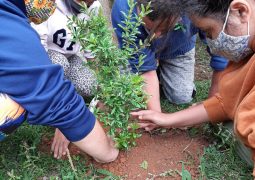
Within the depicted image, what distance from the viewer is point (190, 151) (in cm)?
216

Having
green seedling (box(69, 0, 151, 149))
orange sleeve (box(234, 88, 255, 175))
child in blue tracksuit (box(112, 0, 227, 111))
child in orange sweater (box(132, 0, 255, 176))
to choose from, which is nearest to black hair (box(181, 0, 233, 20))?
child in orange sweater (box(132, 0, 255, 176))

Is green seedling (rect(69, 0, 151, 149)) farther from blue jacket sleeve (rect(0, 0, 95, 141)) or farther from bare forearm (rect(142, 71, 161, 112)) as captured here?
bare forearm (rect(142, 71, 161, 112))

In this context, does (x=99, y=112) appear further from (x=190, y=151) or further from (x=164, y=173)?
(x=190, y=151)

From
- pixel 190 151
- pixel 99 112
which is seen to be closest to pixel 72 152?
pixel 99 112

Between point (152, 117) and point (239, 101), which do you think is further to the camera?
point (152, 117)

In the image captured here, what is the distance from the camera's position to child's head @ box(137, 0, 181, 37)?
1.61 metres

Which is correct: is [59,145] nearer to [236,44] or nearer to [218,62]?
[236,44]

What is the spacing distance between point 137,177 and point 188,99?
0.90m

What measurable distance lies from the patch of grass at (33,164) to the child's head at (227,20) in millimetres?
856

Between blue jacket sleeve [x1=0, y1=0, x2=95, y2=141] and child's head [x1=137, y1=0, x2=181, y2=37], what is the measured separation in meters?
0.51

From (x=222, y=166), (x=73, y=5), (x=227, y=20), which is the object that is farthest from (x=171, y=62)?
(x=227, y=20)

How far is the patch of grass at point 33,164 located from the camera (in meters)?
1.97

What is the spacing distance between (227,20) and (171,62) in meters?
1.28

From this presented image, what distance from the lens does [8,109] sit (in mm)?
1563
